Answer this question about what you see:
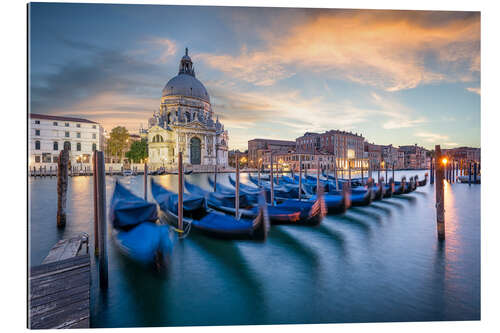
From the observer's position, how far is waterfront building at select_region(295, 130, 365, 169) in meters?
14.5

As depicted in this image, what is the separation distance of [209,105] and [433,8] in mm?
21645

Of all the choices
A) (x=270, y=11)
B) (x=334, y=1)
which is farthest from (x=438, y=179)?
(x=270, y=11)

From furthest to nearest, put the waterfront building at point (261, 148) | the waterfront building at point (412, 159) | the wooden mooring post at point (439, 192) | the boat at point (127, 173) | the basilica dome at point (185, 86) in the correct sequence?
the waterfront building at point (412, 159) → the waterfront building at point (261, 148) → the basilica dome at point (185, 86) → the boat at point (127, 173) → the wooden mooring post at point (439, 192)

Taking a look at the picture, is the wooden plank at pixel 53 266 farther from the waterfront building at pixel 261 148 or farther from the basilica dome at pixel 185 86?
the basilica dome at pixel 185 86

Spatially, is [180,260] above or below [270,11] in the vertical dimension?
below

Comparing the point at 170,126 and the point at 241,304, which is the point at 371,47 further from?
the point at 170,126

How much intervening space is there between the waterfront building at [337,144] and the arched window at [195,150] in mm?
7645

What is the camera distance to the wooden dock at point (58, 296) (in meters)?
1.10

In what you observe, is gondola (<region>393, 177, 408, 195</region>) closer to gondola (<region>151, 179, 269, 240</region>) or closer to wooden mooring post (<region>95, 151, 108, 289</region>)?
gondola (<region>151, 179, 269, 240</region>)

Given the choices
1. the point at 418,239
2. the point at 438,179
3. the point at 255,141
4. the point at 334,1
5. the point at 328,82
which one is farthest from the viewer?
the point at 255,141

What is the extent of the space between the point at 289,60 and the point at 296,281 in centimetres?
176

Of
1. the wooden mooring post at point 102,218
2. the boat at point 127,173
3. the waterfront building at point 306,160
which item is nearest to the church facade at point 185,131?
the boat at point 127,173

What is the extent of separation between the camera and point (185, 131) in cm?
1769

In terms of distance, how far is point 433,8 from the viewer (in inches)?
64.2
